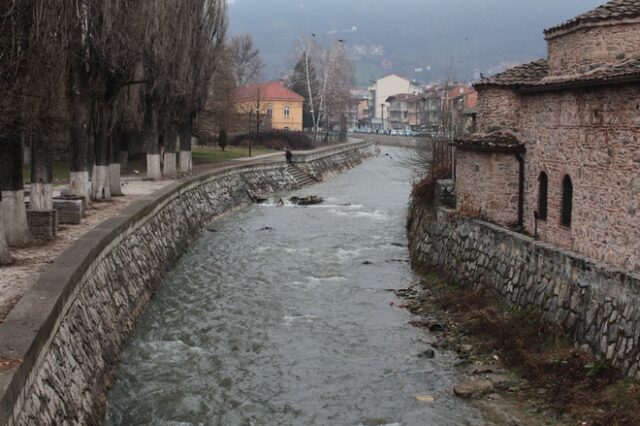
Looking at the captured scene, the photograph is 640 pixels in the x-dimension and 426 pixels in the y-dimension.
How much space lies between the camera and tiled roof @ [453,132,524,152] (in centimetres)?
1878

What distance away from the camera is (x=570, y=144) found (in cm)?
1606

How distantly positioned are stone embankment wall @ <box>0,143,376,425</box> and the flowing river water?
22.5 inches

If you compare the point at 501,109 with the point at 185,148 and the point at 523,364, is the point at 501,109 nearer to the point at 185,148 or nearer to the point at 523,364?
the point at 523,364

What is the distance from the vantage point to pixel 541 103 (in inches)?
703

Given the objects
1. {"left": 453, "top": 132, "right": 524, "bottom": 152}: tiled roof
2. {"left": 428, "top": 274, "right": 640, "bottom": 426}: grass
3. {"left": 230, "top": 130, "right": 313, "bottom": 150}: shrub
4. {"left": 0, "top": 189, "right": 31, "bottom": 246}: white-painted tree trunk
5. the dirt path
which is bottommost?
{"left": 428, "top": 274, "right": 640, "bottom": 426}: grass

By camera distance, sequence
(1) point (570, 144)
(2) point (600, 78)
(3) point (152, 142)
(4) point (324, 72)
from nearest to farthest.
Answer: (2) point (600, 78) → (1) point (570, 144) → (3) point (152, 142) → (4) point (324, 72)

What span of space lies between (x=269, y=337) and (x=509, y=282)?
5205 mm

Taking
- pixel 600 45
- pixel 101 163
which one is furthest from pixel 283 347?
pixel 101 163

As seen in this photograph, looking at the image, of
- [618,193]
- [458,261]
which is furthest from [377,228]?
[618,193]

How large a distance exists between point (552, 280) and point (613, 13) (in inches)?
240

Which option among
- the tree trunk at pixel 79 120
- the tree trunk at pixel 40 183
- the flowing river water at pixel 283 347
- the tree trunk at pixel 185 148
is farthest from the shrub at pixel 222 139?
the tree trunk at pixel 40 183

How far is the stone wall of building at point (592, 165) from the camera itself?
13.6m

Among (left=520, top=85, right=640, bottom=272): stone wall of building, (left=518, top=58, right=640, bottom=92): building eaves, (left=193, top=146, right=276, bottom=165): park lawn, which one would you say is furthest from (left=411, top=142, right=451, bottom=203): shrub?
(left=193, top=146, right=276, bottom=165): park lawn

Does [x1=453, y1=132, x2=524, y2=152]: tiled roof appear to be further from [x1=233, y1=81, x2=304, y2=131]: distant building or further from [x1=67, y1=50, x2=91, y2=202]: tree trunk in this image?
[x1=233, y1=81, x2=304, y2=131]: distant building
